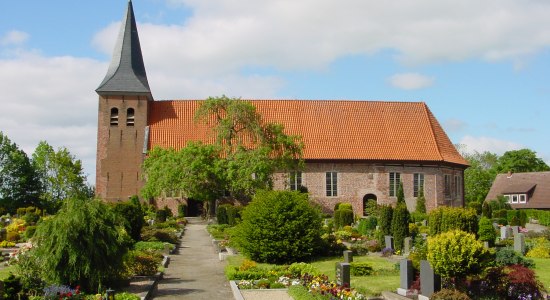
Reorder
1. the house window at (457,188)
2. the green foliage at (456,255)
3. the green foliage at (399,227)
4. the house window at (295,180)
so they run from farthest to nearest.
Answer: the house window at (457,188) < the house window at (295,180) < the green foliage at (399,227) < the green foliage at (456,255)

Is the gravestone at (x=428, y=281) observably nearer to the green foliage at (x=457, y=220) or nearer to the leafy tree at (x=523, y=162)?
the green foliage at (x=457, y=220)

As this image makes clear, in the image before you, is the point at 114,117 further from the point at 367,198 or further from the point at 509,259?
the point at 509,259

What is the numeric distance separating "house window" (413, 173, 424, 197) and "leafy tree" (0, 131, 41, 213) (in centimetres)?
A: 3561

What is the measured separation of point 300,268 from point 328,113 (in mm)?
35690

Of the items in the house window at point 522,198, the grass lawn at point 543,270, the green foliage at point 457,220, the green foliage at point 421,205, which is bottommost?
the grass lawn at point 543,270

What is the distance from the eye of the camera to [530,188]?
58750mm

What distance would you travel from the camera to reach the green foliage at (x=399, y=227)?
2392 centimetres

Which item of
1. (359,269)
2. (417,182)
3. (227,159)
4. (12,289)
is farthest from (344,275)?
(417,182)

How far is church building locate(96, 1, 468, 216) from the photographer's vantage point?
155 feet

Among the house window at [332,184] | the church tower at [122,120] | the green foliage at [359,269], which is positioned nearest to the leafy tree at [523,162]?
the house window at [332,184]

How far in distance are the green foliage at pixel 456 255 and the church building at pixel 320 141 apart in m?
30.9

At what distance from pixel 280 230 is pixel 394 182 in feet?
97.6

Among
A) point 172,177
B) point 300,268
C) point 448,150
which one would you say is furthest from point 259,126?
point 300,268

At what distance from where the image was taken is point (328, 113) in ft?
172
